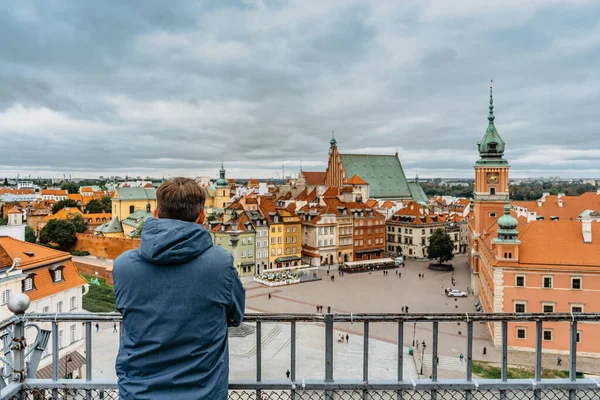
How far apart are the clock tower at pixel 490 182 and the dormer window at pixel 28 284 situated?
3421 cm

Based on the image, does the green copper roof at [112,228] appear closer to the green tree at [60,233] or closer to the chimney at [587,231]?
the green tree at [60,233]

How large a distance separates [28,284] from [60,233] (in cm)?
4051

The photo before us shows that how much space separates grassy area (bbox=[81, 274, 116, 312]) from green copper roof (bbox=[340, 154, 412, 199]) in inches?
1813

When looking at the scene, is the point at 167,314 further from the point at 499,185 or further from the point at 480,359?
the point at 499,185

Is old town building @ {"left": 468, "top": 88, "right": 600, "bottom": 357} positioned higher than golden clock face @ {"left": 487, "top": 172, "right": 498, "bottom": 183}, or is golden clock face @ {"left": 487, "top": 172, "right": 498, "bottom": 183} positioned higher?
golden clock face @ {"left": 487, "top": 172, "right": 498, "bottom": 183}

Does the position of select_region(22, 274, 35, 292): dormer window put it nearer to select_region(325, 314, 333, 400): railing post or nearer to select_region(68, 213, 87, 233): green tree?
select_region(325, 314, 333, 400): railing post

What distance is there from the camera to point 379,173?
3113 inches

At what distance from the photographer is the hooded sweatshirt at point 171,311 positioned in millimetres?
2771

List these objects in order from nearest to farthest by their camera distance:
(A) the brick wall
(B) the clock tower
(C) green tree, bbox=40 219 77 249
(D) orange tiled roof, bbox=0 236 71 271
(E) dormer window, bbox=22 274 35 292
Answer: (E) dormer window, bbox=22 274 35 292 → (D) orange tiled roof, bbox=0 236 71 271 → (B) the clock tower → (A) the brick wall → (C) green tree, bbox=40 219 77 249

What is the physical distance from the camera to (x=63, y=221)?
55.4 metres

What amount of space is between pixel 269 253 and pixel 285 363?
28.6 meters

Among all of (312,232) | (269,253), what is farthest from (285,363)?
(312,232)

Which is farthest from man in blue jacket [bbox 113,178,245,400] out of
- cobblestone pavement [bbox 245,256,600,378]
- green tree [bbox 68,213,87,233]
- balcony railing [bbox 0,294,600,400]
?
green tree [bbox 68,213,87,233]

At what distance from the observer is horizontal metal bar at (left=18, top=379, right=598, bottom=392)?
4164 mm
